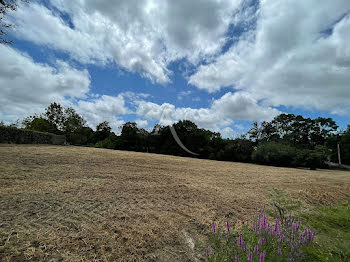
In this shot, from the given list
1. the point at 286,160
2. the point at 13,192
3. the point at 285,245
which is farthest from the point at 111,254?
the point at 286,160

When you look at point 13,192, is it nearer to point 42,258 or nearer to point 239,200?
point 42,258

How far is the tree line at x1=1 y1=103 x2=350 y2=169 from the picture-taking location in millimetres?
22078

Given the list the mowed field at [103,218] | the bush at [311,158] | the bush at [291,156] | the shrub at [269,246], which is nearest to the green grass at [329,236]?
the shrub at [269,246]

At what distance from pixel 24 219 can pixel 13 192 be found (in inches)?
43.7

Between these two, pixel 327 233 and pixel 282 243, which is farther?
pixel 327 233

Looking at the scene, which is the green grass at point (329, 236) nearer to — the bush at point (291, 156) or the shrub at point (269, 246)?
the shrub at point (269, 246)

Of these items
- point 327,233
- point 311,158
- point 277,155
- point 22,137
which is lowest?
point 327,233

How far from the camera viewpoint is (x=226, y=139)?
2961cm

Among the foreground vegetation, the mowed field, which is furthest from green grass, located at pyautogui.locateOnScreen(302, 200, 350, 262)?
the mowed field

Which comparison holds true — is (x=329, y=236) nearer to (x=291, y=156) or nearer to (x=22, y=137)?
(x=22, y=137)

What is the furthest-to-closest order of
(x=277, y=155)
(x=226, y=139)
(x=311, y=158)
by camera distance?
(x=226, y=139) < (x=277, y=155) < (x=311, y=158)

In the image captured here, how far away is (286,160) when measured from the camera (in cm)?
2211

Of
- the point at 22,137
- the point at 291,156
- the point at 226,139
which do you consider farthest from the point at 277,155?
the point at 22,137

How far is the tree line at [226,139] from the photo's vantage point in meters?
22.1
